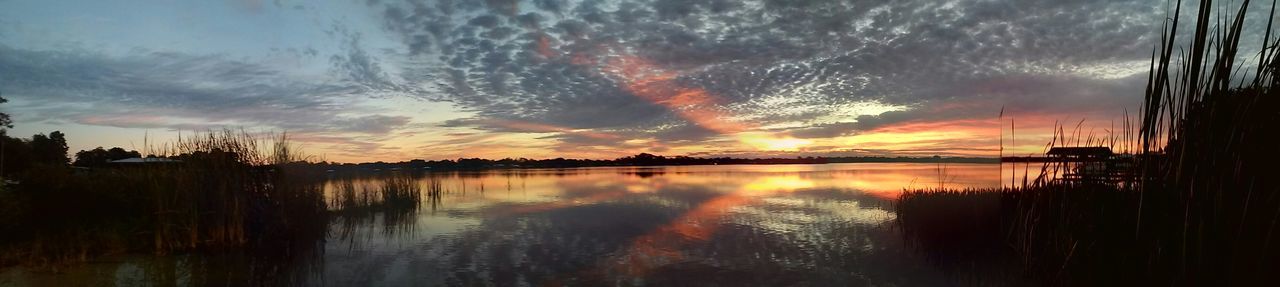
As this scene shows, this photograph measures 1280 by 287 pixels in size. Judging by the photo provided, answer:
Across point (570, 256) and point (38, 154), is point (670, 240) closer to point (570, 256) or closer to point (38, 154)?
point (570, 256)

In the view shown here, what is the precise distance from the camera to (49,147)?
97.1 ft

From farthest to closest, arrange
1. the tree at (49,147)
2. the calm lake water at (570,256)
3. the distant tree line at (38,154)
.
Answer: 1. the tree at (49,147)
2. the distant tree line at (38,154)
3. the calm lake water at (570,256)

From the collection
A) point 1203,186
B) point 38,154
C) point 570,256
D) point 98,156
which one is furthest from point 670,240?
point 98,156

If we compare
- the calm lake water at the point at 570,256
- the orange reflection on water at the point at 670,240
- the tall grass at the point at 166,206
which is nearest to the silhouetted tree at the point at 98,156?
the tall grass at the point at 166,206

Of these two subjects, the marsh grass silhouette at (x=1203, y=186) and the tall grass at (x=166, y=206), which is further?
the tall grass at (x=166, y=206)

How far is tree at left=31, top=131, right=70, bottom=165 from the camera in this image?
25734 millimetres

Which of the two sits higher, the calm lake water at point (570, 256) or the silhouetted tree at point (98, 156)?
the silhouetted tree at point (98, 156)

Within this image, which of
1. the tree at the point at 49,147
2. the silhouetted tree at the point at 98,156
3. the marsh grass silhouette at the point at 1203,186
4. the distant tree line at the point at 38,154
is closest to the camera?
the marsh grass silhouette at the point at 1203,186

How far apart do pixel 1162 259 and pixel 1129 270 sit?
0.63 meters

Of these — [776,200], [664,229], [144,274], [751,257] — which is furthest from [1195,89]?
[776,200]

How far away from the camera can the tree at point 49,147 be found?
2573 centimetres

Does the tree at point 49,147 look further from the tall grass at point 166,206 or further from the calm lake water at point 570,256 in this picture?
the calm lake water at point 570,256

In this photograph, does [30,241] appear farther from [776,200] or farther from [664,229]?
[776,200]

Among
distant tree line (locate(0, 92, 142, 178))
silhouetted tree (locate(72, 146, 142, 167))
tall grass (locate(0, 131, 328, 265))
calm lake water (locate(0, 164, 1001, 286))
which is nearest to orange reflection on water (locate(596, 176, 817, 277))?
calm lake water (locate(0, 164, 1001, 286))
